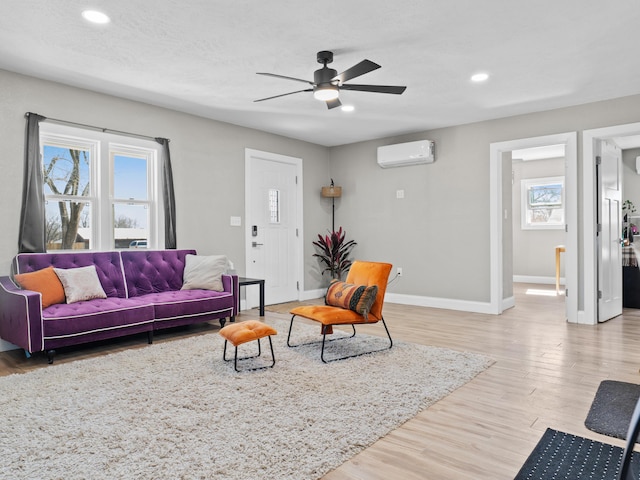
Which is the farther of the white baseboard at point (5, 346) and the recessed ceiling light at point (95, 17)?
the white baseboard at point (5, 346)

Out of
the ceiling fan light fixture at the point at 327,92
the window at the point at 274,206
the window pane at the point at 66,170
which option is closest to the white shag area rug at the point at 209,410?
the window pane at the point at 66,170

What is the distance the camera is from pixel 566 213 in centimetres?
507

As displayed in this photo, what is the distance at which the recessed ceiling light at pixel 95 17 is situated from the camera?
2.87 m

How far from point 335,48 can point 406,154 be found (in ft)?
9.85

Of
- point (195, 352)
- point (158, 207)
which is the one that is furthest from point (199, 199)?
point (195, 352)

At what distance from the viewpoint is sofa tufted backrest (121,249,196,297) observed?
4543mm

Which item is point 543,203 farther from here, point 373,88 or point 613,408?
point 613,408

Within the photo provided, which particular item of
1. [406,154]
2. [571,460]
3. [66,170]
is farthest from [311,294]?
[571,460]

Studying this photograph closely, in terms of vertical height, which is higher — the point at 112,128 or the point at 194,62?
the point at 194,62

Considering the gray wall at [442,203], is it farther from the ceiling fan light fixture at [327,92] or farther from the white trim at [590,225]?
the ceiling fan light fixture at [327,92]

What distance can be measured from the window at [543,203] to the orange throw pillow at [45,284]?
840 cm

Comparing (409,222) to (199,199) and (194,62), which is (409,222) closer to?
(199,199)

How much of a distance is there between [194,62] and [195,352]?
2.52 meters

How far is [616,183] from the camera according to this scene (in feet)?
17.7
